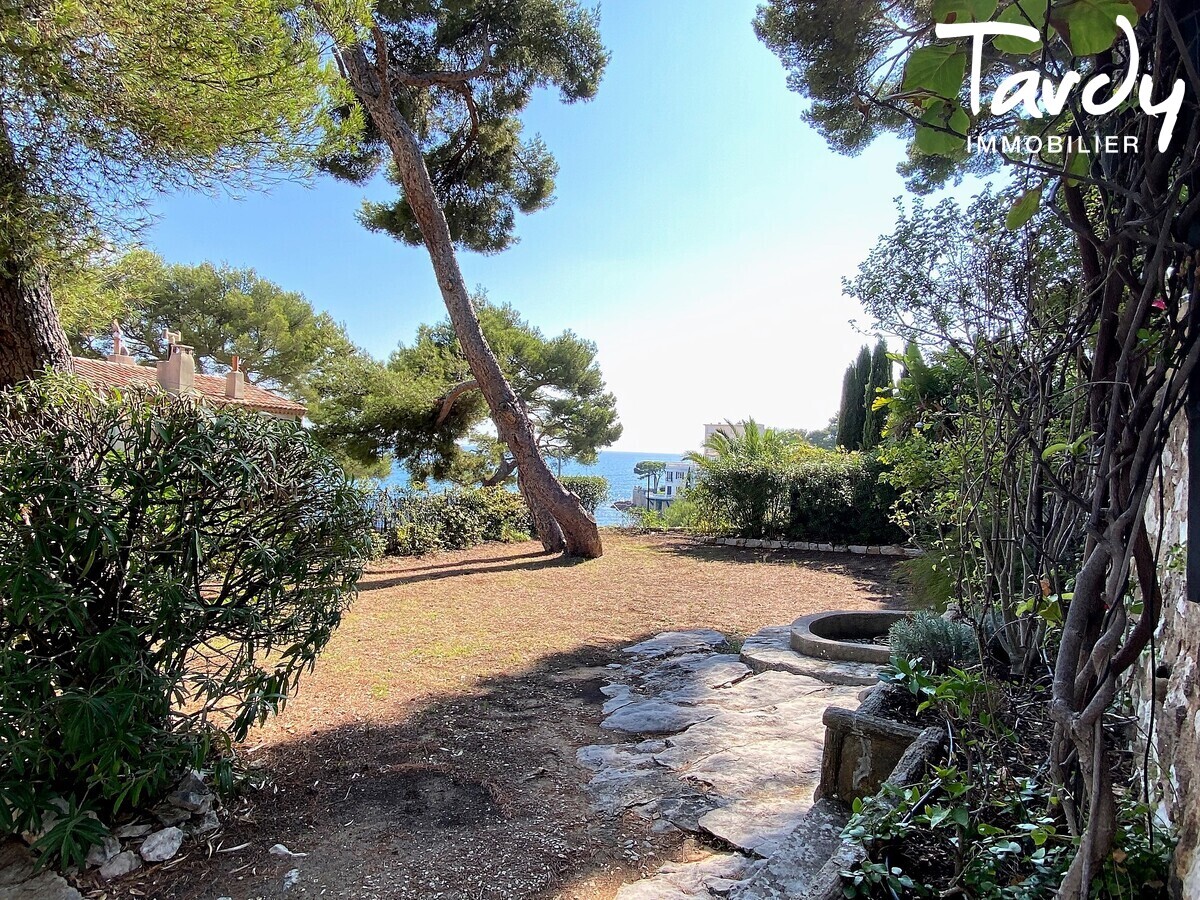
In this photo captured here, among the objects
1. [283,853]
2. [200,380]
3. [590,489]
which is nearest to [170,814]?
[283,853]

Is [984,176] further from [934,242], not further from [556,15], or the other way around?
[556,15]

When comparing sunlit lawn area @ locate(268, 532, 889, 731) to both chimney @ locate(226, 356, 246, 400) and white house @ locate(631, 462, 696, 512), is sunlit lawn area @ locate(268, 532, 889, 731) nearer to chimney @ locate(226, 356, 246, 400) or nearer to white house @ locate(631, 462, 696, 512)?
white house @ locate(631, 462, 696, 512)

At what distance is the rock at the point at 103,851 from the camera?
1.89 meters

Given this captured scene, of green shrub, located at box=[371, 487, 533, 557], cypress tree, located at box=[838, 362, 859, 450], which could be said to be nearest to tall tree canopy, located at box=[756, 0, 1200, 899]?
green shrub, located at box=[371, 487, 533, 557]

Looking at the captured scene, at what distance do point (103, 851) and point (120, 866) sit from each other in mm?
81

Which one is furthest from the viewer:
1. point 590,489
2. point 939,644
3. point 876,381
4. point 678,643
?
point 876,381

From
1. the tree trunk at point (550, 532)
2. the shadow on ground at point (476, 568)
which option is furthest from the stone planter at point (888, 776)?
the tree trunk at point (550, 532)

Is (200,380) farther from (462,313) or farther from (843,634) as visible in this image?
(843,634)

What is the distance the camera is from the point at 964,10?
Answer: 0.77 metres

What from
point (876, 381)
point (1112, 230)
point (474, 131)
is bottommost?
point (1112, 230)

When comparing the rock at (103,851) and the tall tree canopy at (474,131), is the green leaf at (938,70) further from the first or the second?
the tall tree canopy at (474,131)

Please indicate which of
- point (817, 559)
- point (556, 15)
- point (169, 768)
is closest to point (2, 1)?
point (169, 768)

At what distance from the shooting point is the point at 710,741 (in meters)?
2.83

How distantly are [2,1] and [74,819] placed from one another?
317 centimetres
